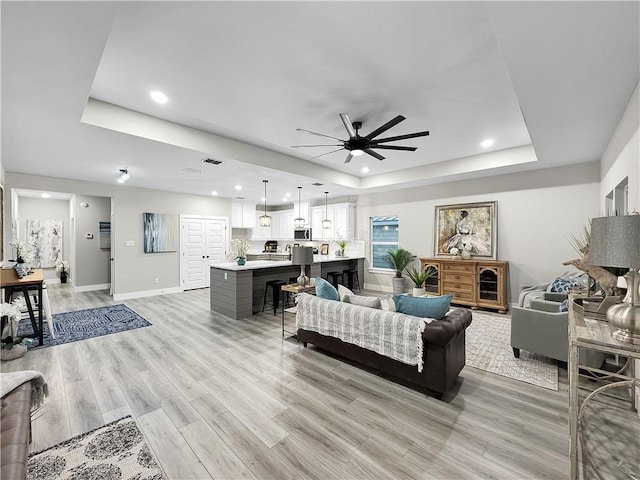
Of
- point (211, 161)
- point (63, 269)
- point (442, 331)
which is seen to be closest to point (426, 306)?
point (442, 331)

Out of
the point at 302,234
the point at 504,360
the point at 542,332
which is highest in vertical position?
the point at 302,234

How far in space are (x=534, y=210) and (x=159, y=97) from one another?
247 inches

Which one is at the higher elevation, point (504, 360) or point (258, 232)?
point (258, 232)

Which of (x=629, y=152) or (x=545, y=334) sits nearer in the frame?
(x=629, y=152)

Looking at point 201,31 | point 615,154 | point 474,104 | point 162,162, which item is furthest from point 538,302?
point 162,162

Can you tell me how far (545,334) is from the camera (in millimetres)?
3037

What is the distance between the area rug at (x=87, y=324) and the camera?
404cm

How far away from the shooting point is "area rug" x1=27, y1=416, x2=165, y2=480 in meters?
1.70

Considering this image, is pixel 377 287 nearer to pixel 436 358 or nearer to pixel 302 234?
pixel 302 234

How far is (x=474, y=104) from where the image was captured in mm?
3244

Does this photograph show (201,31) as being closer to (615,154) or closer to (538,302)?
(538,302)

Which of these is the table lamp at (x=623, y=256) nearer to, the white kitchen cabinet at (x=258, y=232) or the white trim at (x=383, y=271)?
the white trim at (x=383, y=271)

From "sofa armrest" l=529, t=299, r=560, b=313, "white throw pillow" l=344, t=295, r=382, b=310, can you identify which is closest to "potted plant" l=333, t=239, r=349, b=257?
"white throw pillow" l=344, t=295, r=382, b=310

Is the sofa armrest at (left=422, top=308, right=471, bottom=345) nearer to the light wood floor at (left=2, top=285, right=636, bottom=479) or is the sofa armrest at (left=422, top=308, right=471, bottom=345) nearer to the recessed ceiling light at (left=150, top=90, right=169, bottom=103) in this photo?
the light wood floor at (left=2, top=285, right=636, bottom=479)
